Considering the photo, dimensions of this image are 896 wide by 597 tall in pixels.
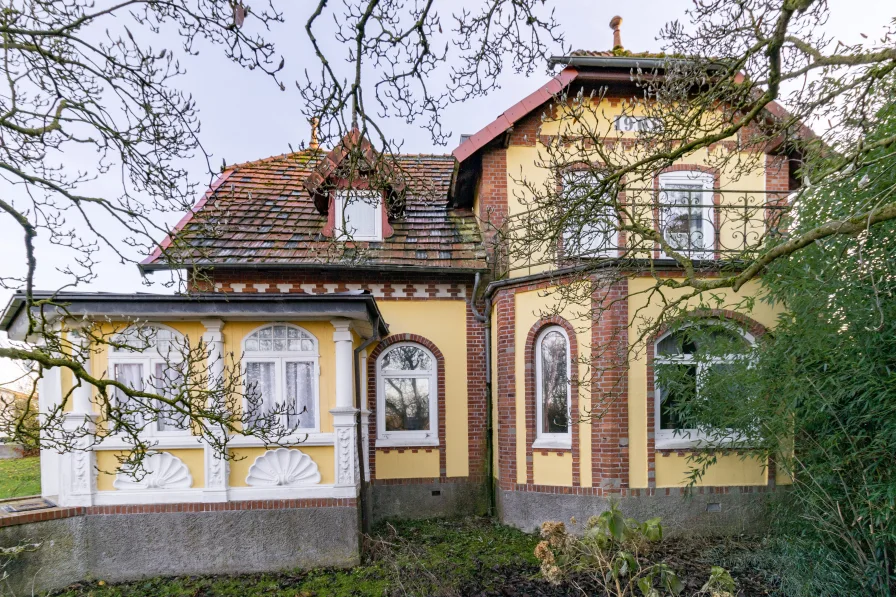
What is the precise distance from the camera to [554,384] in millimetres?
7559

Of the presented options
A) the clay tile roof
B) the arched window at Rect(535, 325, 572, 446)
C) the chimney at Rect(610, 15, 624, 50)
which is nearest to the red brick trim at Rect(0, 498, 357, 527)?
the arched window at Rect(535, 325, 572, 446)

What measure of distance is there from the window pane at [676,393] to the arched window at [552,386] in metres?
1.32

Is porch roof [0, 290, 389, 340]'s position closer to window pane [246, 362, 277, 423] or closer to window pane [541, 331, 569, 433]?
window pane [246, 362, 277, 423]

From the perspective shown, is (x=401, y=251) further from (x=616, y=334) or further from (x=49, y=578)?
(x=49, y=578)

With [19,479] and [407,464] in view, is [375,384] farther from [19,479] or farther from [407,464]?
[19,479]

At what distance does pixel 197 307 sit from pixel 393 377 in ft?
11.9

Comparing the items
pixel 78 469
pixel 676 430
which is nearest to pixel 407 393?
pixel 676 430

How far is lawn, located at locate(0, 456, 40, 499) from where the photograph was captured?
8.73 m

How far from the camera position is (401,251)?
28.5ft

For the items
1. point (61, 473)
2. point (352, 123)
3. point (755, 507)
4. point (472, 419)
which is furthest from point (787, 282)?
point (61, 473)

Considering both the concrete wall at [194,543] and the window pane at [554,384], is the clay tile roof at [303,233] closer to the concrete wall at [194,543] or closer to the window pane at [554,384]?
the window pane at [554,384]

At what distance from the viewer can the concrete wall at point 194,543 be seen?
5805 millimetres

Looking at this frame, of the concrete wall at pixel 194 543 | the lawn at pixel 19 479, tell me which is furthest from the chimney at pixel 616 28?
the lawn at pixel 19 479

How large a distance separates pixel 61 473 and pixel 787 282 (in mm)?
8422
